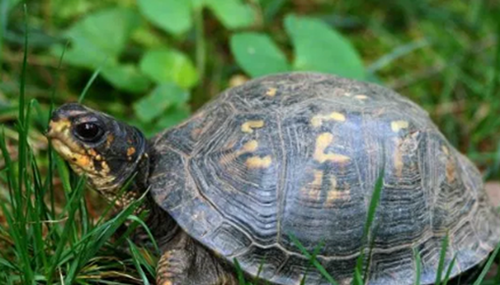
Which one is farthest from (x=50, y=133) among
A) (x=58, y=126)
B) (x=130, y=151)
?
(x=130, y=151)

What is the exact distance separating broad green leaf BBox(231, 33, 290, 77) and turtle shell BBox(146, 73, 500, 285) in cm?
90

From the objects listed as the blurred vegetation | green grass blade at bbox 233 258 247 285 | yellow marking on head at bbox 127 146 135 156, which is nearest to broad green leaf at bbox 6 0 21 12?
the blurred vegetation

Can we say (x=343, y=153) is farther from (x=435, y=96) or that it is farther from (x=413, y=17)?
(x=413, y=17)

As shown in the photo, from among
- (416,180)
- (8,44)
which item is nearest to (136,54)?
(8,44)

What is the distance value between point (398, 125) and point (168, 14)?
5.62 feet

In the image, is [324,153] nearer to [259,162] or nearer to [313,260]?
[259,162]

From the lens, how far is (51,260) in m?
2.27

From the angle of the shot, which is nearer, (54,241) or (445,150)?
(54,241)

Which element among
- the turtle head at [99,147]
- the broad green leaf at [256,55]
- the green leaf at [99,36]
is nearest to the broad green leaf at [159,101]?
the broad green leaf at [256,55]

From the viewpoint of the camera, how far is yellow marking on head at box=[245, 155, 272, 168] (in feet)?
8.30

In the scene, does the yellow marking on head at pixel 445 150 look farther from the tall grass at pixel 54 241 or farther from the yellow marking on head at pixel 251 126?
the tall grass at pixel 54 241

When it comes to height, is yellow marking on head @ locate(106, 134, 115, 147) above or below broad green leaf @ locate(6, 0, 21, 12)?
above

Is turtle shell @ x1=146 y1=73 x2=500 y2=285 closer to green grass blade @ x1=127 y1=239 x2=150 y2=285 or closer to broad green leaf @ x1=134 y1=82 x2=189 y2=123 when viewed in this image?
green grass blade @ x1=127 y1=239 x2=150 y2=285

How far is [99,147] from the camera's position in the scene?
248 centimetres
